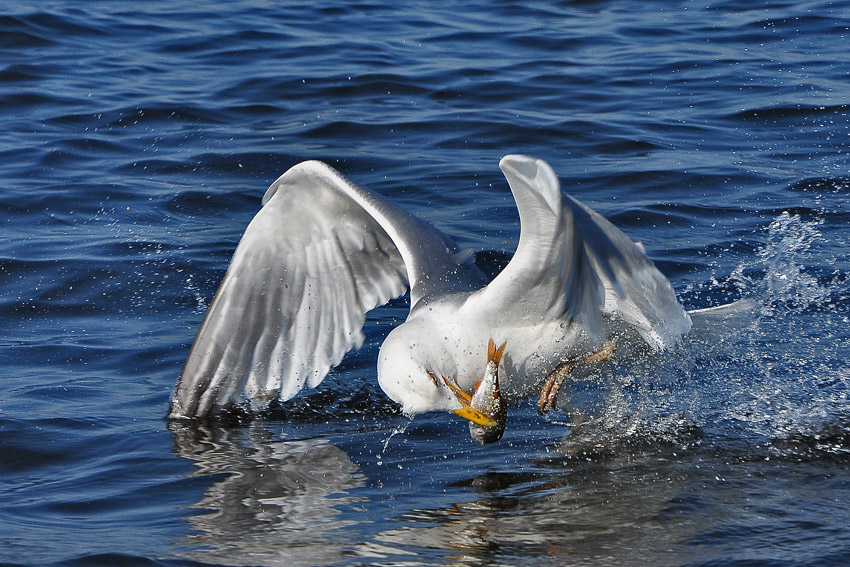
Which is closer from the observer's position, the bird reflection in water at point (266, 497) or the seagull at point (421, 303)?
the bird reflection in water at point (266, 497)

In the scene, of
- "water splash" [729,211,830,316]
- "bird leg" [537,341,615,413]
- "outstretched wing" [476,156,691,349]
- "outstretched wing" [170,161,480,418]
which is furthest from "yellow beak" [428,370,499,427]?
"water splash" [729,211,830,316]

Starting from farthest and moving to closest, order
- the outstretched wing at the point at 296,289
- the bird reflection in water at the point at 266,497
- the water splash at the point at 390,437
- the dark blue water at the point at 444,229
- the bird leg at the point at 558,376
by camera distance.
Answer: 1. the outstretched wing at the point at 296,289
2. the bird leg at the point at 558,376
3. the water splash at the point at 390,437
4. the dark blue water at the point at 444,229
5. the bird reflection in water at the point at 266,497

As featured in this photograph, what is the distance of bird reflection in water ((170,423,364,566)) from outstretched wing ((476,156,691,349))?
1042 mm

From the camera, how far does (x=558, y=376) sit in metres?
5.40

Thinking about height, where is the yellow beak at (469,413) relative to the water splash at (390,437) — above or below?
above

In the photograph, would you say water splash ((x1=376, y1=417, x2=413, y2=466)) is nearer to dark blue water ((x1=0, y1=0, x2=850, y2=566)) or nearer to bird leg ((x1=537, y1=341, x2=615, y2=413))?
dark blue water ((x1=0, y1=0, x2=850, y2=566))

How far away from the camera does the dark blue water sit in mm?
4465

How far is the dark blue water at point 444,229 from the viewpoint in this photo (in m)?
4.46

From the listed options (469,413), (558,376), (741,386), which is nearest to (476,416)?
(469,413)

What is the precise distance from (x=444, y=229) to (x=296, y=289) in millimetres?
2117

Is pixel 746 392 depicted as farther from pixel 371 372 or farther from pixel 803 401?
pixel 371 372

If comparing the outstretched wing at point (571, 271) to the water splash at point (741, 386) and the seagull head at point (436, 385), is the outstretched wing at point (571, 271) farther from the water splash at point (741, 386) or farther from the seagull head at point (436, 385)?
the water splash at point (741, 386)

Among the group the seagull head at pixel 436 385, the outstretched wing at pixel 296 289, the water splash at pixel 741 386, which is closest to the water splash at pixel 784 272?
the water splash at pixel 741 386

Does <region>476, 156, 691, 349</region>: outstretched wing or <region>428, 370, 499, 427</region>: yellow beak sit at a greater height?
<region>476, 156, 691, 349</region>: outstretched wing
